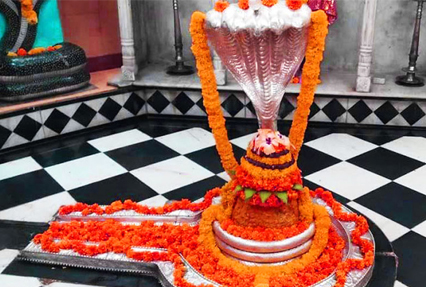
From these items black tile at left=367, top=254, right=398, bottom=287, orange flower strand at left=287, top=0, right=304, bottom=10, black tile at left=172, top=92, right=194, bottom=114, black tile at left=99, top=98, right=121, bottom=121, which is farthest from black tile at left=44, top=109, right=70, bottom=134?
black tile at left=367, top=254, right=398, bottom=287

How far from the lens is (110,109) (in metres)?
3.88

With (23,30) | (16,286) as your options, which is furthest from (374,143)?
(23,30)

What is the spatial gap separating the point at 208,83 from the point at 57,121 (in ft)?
6.28

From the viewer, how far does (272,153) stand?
1984mm

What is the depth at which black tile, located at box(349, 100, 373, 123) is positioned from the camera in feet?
12.0

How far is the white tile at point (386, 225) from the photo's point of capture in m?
2.38

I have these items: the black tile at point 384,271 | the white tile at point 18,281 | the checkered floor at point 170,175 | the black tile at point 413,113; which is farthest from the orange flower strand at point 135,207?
the black tile at point 413,113

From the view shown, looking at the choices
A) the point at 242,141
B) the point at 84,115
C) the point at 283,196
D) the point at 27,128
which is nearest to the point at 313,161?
the point at 242,141

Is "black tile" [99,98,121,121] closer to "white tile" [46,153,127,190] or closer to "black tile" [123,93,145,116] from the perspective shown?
"black tile" [123,93,145,116]

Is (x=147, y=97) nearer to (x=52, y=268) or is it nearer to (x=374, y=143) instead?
(x=374, y=143)

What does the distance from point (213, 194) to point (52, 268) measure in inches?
34.2

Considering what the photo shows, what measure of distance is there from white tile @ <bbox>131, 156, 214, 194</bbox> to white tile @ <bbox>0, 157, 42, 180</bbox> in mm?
689

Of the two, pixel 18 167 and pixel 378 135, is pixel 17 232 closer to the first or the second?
pixel 18 167

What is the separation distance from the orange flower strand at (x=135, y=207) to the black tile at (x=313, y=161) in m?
0.77
